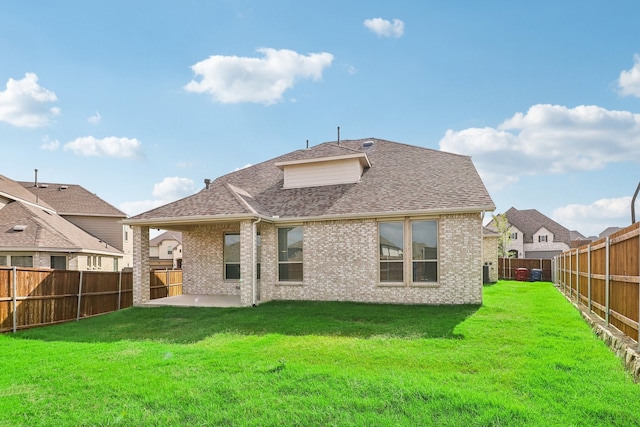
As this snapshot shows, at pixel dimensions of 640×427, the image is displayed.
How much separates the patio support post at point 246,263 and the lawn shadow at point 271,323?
19.5 inches

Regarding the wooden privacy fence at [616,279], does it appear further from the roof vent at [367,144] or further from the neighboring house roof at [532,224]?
the neighboring house roof at [532,224]

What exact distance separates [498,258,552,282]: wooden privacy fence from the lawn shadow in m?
17.7

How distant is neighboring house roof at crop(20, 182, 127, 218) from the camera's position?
25.3 metres

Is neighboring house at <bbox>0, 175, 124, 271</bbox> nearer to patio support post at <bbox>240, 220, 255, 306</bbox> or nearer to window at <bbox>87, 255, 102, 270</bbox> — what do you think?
window at <bbox>87, 255, 102, 270</bbox>

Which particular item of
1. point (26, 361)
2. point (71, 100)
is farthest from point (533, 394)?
point (71, 100)

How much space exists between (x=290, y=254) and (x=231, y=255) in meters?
2.93

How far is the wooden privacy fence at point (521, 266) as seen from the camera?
1017 inches

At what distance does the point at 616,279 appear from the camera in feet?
22.5

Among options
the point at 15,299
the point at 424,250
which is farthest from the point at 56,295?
the point at 424,250

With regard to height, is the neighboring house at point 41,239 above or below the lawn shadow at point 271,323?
above

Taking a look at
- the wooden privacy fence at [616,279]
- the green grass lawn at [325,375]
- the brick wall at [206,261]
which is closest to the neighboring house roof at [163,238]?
the brick wall at [206,261]

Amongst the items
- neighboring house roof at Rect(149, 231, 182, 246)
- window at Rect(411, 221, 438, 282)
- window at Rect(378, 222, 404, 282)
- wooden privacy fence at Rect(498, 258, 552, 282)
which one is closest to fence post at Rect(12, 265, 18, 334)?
window at Rect(378, 222, 404, 282)

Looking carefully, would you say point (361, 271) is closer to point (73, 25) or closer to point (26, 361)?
point (26, 361)

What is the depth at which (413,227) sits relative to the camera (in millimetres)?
12586
